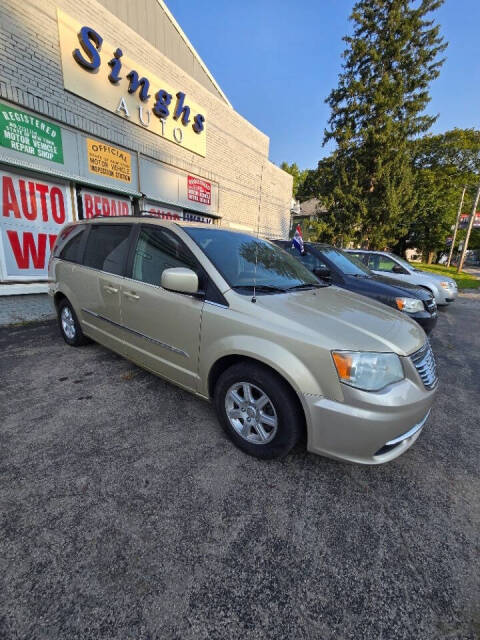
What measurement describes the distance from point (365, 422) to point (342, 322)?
68cm

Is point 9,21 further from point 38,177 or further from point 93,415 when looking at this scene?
point 93,415

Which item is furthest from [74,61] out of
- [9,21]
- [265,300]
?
[265,300]

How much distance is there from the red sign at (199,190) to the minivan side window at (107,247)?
18.0 ft

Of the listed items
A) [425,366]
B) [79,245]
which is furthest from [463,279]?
[79,245]

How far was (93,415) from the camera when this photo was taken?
2658 millimetres

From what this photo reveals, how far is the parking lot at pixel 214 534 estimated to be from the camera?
4.16 ft

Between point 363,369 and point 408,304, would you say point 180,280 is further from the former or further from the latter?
point 408,304

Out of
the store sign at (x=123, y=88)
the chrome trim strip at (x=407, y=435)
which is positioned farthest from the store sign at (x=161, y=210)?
Answer: the chrome trim strip at (x=407, y=435)

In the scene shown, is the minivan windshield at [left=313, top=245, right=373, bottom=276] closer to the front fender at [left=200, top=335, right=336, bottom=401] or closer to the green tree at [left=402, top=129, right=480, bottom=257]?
the front fender at [left=200, top=335, right=336, bottom=401]

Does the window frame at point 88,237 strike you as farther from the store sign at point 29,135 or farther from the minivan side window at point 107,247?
the store sign at point 29,135

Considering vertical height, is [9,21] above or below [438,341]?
above

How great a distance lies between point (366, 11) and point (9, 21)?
22.7 m

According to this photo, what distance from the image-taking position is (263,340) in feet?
6.52

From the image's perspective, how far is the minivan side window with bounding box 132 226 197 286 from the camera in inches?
100
